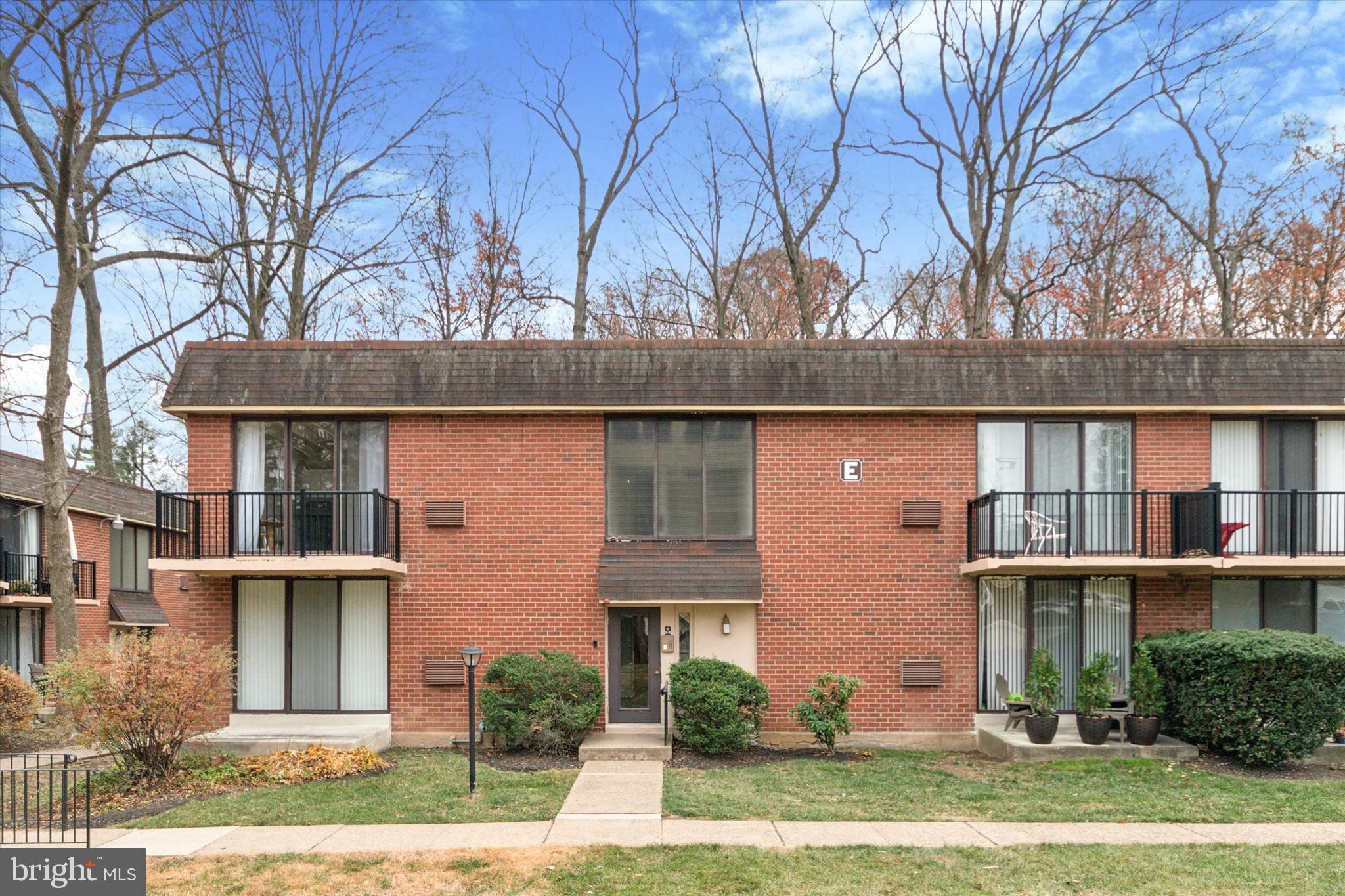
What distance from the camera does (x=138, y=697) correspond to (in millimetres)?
10664

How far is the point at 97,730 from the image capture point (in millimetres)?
10672

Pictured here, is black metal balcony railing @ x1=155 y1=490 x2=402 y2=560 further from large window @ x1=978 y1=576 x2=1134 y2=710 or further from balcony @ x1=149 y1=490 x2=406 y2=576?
large window @ x1=978 y1=576 x2=1134 y2=710

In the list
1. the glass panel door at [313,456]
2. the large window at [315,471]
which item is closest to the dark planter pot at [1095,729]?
the large window at [315,471]

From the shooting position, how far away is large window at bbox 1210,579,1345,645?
13.6 meters

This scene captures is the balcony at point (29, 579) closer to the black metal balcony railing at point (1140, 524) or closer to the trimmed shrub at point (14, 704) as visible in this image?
the trimmed shrub at point (14, 704)

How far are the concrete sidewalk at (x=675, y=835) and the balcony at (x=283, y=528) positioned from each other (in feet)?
15.0

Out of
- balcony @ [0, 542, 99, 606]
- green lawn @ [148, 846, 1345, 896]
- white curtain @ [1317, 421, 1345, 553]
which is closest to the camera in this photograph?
green lawn @ [148, 846, 1345, 896]

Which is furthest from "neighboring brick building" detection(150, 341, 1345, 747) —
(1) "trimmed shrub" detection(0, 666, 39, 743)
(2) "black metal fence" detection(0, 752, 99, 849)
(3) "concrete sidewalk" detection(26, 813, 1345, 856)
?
(3) "concrete sidewalk" detection(26, 813, 1345, 856)

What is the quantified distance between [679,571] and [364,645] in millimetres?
4681

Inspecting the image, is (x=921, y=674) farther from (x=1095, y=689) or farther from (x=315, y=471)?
(x=315, y=471)

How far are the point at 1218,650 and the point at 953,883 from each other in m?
6.36

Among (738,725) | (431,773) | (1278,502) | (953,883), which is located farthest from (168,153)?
(1278,502)

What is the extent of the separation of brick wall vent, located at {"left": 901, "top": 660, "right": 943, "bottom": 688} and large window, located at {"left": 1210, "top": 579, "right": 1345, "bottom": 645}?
4.11m

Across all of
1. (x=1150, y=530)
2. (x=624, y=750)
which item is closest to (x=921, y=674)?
(x=1150, y=530)
